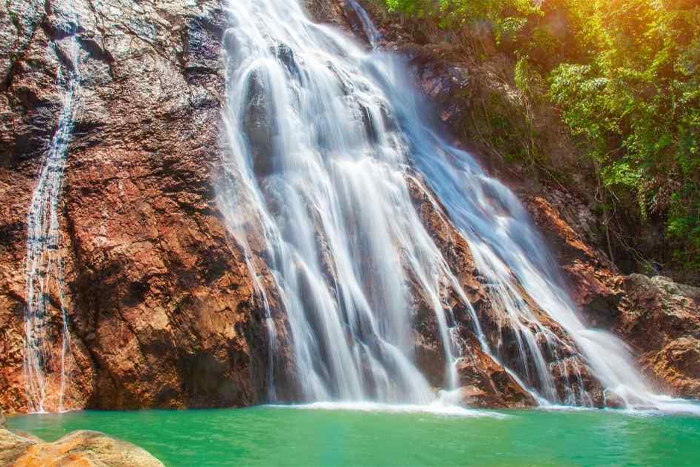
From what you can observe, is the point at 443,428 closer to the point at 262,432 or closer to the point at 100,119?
the point at 262,432

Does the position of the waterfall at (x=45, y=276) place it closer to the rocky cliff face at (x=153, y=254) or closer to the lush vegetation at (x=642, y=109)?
the rocky cliff face at (x=153, y=254)

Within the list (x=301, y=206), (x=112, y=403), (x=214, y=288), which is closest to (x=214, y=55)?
(x=301, y=206)

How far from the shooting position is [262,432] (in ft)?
21.6

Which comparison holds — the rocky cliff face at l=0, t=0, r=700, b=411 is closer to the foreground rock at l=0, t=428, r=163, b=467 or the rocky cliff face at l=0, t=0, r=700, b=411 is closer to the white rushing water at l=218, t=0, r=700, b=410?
the white rushing water at l=218, t=0, r=700, b=410

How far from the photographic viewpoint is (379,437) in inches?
255

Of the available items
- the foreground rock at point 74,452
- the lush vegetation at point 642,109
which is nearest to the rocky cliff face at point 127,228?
the foreground rock at point 74,452

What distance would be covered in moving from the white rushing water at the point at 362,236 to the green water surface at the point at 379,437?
1569mm

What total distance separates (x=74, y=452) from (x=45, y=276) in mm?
6054

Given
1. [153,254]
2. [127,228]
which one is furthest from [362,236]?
[127,228]

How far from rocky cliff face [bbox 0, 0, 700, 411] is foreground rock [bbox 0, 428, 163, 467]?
4632 mm

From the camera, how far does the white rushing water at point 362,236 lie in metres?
9.60

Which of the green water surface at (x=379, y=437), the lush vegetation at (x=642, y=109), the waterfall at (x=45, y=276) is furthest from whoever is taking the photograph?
the lush vegetation at (x=642, y=109)

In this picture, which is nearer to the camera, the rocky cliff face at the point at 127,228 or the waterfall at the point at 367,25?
the rocky cliff face at the point at 127,228

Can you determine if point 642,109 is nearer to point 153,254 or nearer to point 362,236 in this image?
point 362,236
